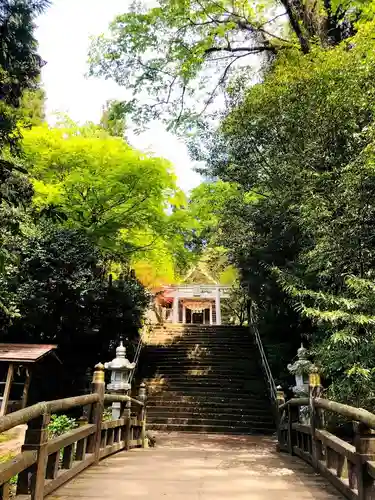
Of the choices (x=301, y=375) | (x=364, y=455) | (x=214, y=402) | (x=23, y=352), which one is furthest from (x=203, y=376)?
(x=364, y=455)

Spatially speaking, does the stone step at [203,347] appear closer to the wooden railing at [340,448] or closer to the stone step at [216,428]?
the stone step at [216,428]

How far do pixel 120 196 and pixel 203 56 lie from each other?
216 inches

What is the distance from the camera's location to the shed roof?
9.23 meters

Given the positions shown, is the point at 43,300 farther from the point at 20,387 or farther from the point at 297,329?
the point at 297,329

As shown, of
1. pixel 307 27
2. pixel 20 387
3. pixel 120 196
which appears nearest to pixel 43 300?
pixel 20 387

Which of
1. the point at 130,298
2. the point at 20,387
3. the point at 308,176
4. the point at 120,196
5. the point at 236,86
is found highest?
the point at 236,86

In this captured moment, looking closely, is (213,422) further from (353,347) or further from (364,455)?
(364,455)

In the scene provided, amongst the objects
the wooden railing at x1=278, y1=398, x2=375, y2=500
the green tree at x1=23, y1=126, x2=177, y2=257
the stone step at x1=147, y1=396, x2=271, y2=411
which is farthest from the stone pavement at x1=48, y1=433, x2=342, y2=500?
the green tree at x1=23, y1=126, x2=177, y2=257

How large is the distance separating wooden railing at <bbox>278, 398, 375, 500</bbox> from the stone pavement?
0.44 ft

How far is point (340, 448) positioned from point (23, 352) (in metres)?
7.94

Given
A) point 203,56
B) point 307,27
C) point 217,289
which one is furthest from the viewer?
point 217,289

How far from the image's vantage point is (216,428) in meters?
10.7

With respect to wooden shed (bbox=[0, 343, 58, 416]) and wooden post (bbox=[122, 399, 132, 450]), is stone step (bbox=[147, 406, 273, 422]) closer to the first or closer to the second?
wooden shed (bbox=[0, 343, 58, 416])

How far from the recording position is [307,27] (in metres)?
11.7
